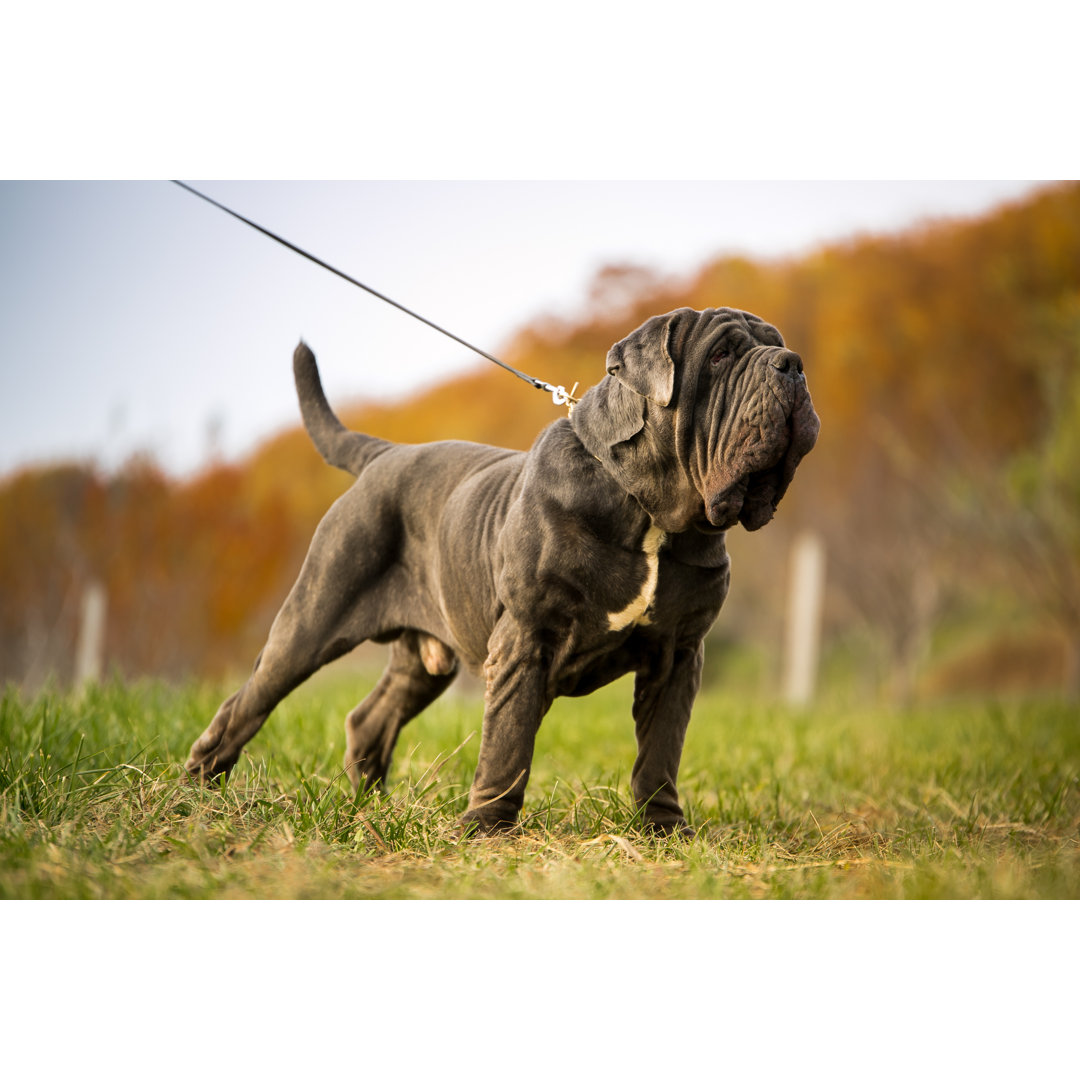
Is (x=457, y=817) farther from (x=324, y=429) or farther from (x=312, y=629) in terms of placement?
(x=324, y=429)

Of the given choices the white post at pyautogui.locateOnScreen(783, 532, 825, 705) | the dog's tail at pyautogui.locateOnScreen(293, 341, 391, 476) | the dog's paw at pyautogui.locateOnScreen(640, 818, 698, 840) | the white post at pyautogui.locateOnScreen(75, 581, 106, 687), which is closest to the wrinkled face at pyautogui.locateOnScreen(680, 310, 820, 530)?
the dog's paw at pyautogui.locateOnScreen(640, 818, 698, 840)

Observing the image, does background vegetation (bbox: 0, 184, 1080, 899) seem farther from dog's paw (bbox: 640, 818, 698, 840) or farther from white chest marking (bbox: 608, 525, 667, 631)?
white chest marking (bbox: 608, 525, 667, 631)

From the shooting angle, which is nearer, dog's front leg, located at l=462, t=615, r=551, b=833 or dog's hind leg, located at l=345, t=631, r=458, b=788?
dog's front leg, located at l=462, t=615, r=551, b=833

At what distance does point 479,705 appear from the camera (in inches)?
287

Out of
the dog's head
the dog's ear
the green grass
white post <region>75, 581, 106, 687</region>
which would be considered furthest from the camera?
white post <region>75, 581, 106, 687</region>

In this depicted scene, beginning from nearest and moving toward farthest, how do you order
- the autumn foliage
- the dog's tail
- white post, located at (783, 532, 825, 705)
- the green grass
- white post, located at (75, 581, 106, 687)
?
the green grass, the dog's tail, white post, located at (75, 581, 106, 687), the autumn foliage, white post, located at (783, 532, 825, 705)

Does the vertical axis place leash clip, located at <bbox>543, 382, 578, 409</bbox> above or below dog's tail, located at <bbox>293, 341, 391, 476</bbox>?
above

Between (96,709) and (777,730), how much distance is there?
3.78m

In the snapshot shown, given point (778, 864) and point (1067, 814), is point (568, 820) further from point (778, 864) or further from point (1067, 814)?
point (1067, 814)

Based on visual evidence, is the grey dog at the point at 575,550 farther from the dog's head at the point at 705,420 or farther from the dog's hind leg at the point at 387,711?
the dog's hind leg at the point at 387,711

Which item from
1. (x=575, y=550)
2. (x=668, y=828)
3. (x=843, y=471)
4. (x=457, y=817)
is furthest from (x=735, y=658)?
(x=575, y=550)

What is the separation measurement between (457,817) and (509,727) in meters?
0.46

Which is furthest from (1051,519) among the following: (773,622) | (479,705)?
(479,705)

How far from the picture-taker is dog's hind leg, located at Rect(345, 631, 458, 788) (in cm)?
389
